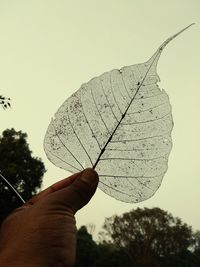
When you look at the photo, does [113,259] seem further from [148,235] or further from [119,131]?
[119,131]

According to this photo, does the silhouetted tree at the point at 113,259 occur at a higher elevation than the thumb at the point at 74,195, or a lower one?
higher

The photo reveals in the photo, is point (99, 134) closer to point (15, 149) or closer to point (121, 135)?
point (121, 135)

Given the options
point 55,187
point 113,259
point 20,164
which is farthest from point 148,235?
point 55,187

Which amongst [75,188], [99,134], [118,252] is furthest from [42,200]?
[118,252]

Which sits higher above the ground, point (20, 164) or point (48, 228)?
point (20, 164)

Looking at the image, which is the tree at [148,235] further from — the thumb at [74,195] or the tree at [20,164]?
the thumb at [74,195]

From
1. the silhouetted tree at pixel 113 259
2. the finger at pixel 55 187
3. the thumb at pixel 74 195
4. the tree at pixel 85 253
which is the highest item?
the tree at pixel 85 253

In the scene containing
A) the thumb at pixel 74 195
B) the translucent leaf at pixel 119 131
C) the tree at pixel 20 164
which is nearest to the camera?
the translucent leaf at pixel 119 131


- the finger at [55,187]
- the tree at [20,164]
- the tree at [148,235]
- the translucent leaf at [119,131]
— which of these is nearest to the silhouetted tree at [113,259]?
the tree at [148,235]
